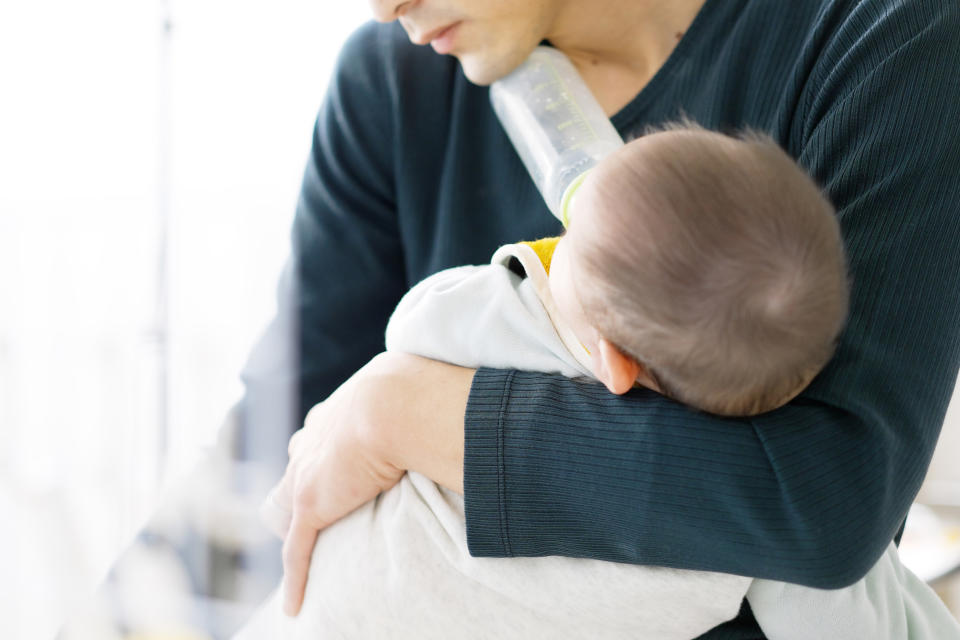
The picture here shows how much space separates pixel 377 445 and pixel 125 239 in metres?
1.37

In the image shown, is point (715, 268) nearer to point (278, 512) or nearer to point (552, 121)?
point (552, 121)

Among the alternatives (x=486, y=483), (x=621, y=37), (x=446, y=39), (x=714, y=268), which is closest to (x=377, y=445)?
(x=486, y=483)

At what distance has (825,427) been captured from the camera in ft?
2.50

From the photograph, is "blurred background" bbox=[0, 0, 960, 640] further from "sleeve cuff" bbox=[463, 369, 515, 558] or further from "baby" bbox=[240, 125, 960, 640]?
"sleeve cuff" bbox=[463, 369, 515, 558]

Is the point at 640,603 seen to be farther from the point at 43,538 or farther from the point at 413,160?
the point at 43,538

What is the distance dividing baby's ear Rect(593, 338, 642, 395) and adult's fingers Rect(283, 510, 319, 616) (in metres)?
0.38

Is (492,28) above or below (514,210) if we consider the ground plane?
above

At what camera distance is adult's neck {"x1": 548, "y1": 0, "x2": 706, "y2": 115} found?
119 cm

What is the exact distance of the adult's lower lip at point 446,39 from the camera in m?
1.17

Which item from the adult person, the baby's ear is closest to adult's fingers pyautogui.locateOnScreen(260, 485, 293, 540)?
the adult person

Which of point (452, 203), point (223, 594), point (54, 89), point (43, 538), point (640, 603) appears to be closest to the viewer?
point (640, 603)

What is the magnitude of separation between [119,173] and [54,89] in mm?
214

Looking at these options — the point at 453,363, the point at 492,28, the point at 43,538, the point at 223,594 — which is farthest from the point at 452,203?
the point at 43,538

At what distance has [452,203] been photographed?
1.30m
